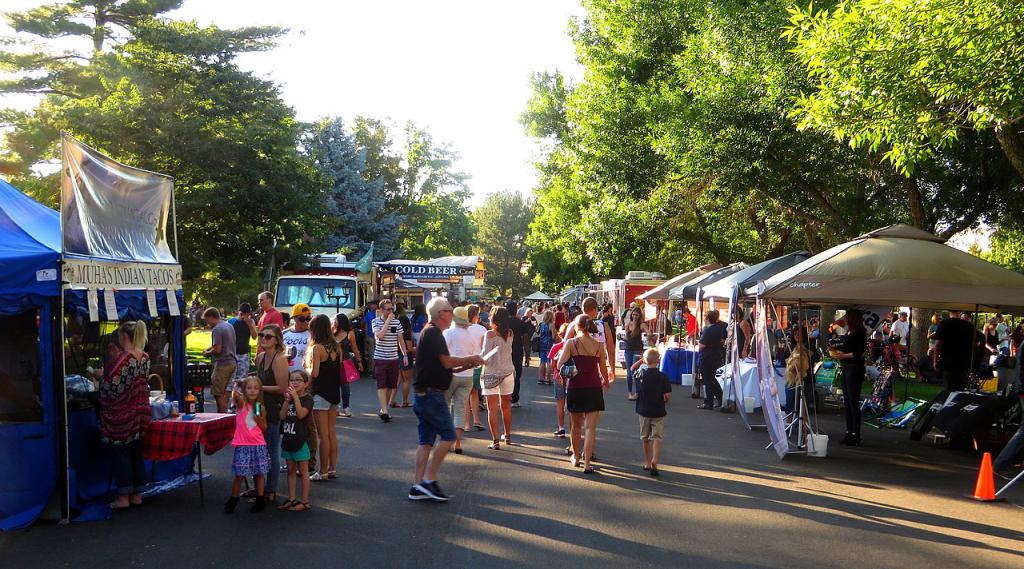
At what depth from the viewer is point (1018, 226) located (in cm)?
2216

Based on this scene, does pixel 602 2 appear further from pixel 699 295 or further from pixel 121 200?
pixel 121 200

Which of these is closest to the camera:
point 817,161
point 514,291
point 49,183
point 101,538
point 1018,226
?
point 101,538

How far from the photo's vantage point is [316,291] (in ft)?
73.5

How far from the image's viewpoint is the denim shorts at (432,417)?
8000mm

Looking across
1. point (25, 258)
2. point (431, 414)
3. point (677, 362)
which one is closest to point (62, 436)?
point (25, 258)

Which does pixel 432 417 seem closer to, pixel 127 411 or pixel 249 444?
pixel 249 444

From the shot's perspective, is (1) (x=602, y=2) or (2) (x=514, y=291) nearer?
(1) (x=602, y=2)

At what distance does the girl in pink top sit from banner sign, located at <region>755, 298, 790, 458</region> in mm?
6566

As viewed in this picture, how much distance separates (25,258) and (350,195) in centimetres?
4244

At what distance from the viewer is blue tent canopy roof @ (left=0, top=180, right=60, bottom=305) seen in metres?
7.00

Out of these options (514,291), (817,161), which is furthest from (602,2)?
(514,291)

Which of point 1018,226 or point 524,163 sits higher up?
point 524,163

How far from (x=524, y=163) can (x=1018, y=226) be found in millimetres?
32570

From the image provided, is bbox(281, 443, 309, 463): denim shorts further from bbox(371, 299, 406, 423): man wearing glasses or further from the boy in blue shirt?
bbox(371, 299, 406, 423): man wearing glasses
